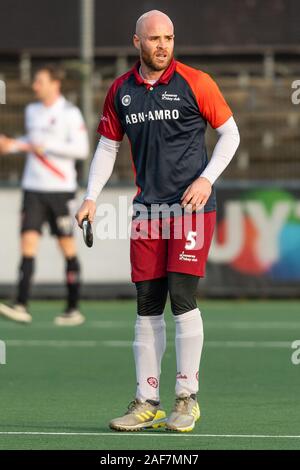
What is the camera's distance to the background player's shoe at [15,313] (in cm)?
1233

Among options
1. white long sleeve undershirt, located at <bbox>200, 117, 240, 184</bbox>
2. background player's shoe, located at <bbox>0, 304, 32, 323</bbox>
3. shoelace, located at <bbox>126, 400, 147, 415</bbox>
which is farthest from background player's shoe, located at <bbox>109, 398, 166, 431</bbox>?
background player's shoe, located at <bbox>0, 304, 32, 323</bbox>

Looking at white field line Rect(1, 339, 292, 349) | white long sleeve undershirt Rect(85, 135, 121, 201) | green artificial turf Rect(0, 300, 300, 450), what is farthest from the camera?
white field line Rect(1, 339, 292, 349)

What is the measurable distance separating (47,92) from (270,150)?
4138mm

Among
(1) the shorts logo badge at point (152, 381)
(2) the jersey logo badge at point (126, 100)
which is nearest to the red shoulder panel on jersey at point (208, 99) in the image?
(2) the jersey logo badge at point (126, 100)

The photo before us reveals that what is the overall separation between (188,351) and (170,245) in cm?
56

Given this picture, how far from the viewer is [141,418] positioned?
7465 mm

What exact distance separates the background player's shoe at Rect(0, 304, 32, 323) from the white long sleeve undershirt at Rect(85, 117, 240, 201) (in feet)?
15.3

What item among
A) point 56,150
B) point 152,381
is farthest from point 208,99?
point 56,150

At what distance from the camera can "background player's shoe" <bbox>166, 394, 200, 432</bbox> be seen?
732cm

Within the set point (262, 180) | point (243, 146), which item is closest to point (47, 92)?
point (262, 180)

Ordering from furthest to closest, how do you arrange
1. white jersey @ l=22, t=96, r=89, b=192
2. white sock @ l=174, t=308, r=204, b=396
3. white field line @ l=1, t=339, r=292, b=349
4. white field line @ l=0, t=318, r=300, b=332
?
white jersey @ l=22, t=96, r=89, b=192
white field line @ l=0, t=318, r=300, b=332
white field line @ l=1, t=339, r=292, b=349
white sock @ l=174, t=308, r=204, b=396

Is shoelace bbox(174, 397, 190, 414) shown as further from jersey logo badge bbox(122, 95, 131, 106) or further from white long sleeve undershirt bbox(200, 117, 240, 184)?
jersey logo badge bbox(122, 95, 131, 106)

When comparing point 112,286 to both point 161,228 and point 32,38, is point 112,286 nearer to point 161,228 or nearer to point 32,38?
point 161,228

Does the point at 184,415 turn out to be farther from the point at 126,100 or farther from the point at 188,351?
the point at 126,100
